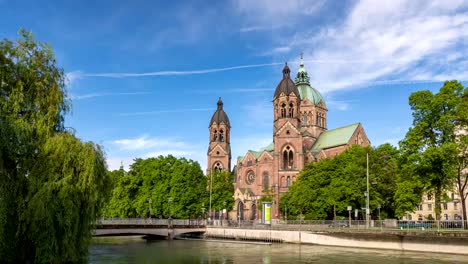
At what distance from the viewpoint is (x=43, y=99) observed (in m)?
25.5

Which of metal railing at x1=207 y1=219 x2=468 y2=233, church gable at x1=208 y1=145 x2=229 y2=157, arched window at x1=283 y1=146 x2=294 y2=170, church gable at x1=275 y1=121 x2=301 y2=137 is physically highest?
church gable at x1=275 y1=121 x2=301 y2=137

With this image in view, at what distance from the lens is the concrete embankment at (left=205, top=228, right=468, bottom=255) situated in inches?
1485

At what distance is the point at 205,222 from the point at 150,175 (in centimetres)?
1150

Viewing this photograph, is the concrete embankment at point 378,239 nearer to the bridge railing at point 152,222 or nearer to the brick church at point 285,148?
the bridge railing at point 152,222

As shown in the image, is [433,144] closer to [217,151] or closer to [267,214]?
[267,214]

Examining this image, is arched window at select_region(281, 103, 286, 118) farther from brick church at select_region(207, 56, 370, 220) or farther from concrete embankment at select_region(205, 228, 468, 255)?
concrete embankment at select_region(205, 228, 468, 255)

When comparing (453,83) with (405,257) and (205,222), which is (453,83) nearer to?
(405,257)

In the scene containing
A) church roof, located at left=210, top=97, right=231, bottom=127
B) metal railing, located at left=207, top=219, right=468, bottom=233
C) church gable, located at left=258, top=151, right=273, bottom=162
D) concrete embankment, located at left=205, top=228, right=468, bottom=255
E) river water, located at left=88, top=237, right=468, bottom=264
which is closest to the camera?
river water, located at left=88, top=237, right=468, bottom=264

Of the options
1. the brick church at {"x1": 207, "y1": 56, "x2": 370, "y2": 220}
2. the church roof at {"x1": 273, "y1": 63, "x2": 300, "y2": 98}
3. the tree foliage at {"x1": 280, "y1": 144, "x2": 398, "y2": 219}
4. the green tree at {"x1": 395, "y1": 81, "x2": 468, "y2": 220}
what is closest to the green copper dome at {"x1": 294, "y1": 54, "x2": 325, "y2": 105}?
the brick church at {"x1": 207, "y1": 56, "x2": 370, "y2": 220}

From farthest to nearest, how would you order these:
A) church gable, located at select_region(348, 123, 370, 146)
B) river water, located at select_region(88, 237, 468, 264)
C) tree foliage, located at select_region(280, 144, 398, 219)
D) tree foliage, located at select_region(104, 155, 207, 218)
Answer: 1. church gable, located at select_region(348, 123, 370, 146)
2. tree foliage, located at select_region(104, 155, 207, 218)
3. tree foliage, located at select_region(280, 144, 398, 219)
4. river water, located at select_region(88, 237, 468, 264)

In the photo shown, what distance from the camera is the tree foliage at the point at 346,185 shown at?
62406mm

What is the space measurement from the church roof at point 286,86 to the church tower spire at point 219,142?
55.1ft

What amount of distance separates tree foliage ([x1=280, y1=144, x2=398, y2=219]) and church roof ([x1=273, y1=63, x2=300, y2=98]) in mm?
30444

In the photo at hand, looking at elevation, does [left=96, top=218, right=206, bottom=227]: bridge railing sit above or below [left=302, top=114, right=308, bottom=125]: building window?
below
